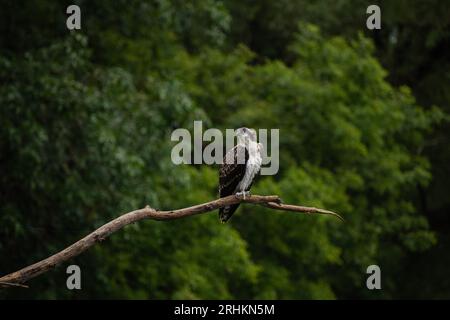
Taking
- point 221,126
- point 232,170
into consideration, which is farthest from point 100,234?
point 221,126

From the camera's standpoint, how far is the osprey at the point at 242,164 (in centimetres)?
1026

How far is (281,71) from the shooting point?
76.0 feet

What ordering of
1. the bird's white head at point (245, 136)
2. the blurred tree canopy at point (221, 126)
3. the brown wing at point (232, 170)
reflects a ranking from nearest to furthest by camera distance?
the bird's white head at point (245, 136) < the brown wing at point (232, 170) < the blurred tree canopy at point (221, 126)

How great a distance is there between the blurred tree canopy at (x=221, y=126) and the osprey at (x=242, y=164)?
5158 mm

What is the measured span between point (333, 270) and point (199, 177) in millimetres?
5610

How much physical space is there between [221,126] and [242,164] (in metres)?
12.7

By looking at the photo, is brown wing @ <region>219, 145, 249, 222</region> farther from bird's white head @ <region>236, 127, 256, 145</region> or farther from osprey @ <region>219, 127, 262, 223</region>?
bird's white head @ <region>236, 127, 256, 145</region>

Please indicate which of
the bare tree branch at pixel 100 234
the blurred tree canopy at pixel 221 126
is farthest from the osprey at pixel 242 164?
the blurred tree canopy at pixel 221 126

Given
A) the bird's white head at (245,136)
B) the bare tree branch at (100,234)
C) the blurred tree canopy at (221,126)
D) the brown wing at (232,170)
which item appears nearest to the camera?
the bare tree branch at (100,234)

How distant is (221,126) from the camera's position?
2300 cm

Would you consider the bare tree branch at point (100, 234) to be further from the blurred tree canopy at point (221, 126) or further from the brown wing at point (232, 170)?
Result: the blurred tree canopy at point (221, 126)

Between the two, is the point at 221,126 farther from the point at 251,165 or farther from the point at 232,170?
the point at 251,165

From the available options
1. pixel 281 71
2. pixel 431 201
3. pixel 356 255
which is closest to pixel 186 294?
pixel 356 255

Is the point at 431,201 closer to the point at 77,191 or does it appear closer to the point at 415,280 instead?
the point at 415,280
